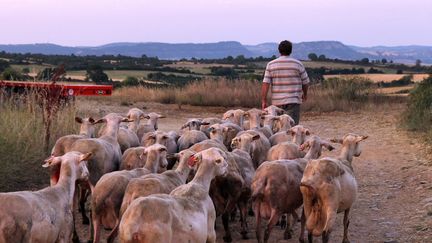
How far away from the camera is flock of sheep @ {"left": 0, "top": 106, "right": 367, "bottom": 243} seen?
22.0ft

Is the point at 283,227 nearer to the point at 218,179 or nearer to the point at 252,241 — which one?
the point at 252,241

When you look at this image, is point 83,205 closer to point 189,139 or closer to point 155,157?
point 155,157

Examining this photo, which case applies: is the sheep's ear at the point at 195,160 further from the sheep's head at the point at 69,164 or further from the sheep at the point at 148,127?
the sheep at the point at 148,127

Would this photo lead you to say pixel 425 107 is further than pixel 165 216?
Yes

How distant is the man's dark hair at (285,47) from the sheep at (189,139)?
223cm

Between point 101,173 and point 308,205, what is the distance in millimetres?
2974

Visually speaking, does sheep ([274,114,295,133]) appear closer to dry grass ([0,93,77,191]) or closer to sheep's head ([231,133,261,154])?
sheep's head ([231,133,261,154])

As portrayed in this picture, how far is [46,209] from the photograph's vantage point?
23.4 ft

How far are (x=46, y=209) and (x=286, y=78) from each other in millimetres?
6579

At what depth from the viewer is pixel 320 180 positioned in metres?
8.63

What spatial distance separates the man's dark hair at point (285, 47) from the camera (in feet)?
41.6

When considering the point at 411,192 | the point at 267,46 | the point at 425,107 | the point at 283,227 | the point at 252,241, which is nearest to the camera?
the point at 252,241

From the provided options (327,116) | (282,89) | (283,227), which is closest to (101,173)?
(283,227)

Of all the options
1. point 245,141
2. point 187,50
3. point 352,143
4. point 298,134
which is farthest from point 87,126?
point 187,50
